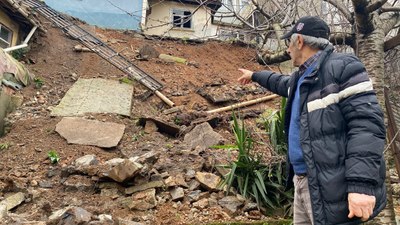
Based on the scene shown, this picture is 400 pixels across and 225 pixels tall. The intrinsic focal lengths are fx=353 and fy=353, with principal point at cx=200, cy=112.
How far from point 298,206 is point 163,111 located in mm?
6494

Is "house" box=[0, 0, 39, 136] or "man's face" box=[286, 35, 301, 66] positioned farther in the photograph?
"house" box=[0, 0, 39, 136]

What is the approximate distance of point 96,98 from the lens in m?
8.37

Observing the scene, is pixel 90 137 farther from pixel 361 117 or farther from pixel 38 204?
pixel 361 117

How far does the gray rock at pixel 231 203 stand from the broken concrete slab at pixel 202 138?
1.68 m

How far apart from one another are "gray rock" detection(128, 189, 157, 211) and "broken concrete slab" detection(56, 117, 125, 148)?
2.21 meters

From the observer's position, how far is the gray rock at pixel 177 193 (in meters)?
3.97

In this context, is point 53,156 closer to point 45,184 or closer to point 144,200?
point 45,184

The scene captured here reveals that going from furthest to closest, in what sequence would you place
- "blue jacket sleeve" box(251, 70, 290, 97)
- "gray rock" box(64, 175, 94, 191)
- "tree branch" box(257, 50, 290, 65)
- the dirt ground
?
"gray rock" box(64, 175, 94, 191), the dirt ground, "tree branch" box(257, 50, 290, 65), "blue jacket sleeve" box(251, 70, 290, 97)

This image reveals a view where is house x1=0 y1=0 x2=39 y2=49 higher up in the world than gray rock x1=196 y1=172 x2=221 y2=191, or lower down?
higher up

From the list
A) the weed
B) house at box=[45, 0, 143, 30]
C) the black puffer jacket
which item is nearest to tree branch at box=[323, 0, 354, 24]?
the black puffer jacket

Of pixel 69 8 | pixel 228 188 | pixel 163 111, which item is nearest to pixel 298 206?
pixel 228 188

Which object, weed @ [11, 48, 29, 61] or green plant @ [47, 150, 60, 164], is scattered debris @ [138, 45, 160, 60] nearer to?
weed @ [11, 48, 29, 61]

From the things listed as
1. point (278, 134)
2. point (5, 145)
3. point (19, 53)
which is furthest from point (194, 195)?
point (19, 53)

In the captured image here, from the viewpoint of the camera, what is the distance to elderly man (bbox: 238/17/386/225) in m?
1.77
